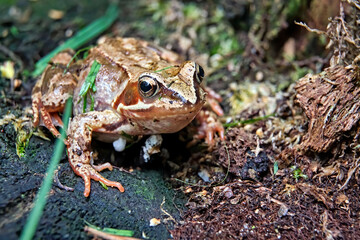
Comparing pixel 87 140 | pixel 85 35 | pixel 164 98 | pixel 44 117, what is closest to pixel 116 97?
pixel 87 140

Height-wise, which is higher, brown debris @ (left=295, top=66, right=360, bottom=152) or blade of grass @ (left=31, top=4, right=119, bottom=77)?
brown debris @ (left=295, top=66, right=360, bottom=152)

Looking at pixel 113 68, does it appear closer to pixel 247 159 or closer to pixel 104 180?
pixel 104 180

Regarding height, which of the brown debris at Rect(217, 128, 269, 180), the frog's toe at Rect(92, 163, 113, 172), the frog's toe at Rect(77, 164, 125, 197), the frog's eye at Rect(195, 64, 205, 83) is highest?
the frog's eye at Rect(195, 64, 205, 83)

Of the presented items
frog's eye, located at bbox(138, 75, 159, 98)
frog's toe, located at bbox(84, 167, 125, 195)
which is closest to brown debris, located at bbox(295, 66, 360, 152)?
frog's eye, located at bbox(138, 75, 159, 98)

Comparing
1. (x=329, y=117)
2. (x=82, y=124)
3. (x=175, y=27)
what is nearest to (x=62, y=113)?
(x=82, y=124)

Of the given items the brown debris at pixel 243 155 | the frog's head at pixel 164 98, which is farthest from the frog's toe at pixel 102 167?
the brown debris at pixel 243 155

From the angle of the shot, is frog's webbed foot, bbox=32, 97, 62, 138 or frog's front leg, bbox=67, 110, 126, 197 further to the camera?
frog's webbed foot, bbox=32, 97, 62, 138

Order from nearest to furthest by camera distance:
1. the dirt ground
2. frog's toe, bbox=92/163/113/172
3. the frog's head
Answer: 1. the dirt ground
2. the frog's head
3. frog's toe, bbox=92/163/113/172

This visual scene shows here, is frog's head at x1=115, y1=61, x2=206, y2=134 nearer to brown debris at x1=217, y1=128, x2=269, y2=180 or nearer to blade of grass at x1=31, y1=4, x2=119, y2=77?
brown debris at x1=217, y1=128, x2=269, y2=180
